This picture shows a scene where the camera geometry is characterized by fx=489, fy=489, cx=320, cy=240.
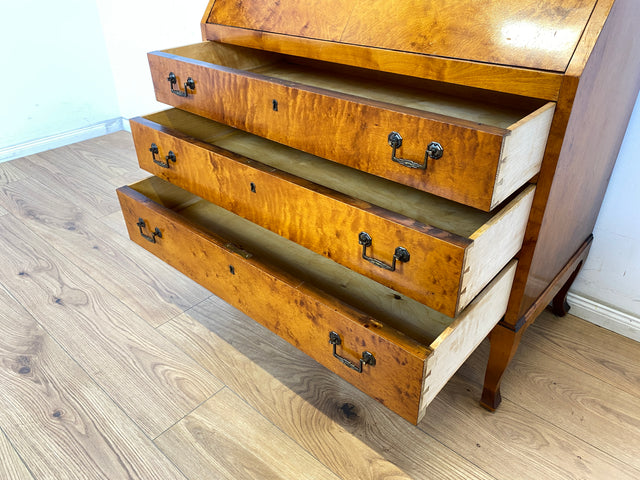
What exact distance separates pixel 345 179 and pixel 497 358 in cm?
45

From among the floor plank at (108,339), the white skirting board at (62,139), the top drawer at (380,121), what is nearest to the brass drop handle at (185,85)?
the top drawer at (380,121)

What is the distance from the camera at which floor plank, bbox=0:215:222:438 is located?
102cm

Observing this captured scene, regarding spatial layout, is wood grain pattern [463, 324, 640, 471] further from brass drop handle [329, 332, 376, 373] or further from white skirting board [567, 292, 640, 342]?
brass drop handle [329, 332, 376, 373]

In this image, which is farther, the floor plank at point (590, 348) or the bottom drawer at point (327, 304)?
the floor plank at point (590, 348)

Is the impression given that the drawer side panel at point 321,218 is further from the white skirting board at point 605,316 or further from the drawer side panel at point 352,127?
the white skirting board at point 605,316

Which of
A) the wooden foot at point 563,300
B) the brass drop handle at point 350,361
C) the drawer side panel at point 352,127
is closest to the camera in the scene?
the drawer side panel at point 352,127

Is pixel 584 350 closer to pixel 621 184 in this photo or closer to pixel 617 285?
pixel 617 285

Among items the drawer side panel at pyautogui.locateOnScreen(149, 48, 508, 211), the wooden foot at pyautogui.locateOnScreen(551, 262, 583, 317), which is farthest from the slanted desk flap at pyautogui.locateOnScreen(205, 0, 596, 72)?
the wooden foot at pyautogui.locateOnScreen(551, 262, 583, 317)

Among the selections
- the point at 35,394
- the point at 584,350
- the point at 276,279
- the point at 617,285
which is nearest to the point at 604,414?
the point at 584,350

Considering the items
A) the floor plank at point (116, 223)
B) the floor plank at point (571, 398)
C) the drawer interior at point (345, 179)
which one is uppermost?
the drawer interior at point (345, 179)

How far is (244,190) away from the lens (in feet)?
2.91

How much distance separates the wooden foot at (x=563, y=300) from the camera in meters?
1.17

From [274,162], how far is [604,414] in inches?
33.2

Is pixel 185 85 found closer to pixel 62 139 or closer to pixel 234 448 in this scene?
pixel 234 448
